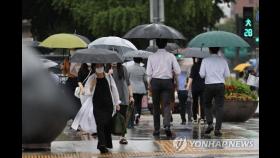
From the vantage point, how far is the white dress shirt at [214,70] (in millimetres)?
14156

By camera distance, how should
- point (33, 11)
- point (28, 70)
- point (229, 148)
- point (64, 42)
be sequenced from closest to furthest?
point (28, 70), point (229, 148), point (64, 42), point (33, 11)

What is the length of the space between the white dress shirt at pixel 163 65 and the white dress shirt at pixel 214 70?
2.56 ft

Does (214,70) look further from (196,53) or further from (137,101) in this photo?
(137,101)

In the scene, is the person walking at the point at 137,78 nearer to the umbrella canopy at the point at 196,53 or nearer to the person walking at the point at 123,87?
the umbrella canopy at the point at 196,53

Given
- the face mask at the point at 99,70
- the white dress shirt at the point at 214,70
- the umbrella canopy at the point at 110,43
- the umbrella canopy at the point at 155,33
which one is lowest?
the white dress shirt at the point at 214,70

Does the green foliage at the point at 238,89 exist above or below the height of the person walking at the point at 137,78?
below

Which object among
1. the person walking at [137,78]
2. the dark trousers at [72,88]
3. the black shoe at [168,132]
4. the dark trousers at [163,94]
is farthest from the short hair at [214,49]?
→ the dark trousers at [72,88]

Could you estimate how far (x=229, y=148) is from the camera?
487 inches

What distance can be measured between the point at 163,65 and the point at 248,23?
11645 mm

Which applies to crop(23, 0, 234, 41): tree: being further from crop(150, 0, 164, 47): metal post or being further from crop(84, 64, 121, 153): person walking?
crop(84, 64, 121, 153): person walking

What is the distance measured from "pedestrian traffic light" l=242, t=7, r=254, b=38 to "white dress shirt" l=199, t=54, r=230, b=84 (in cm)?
1042
